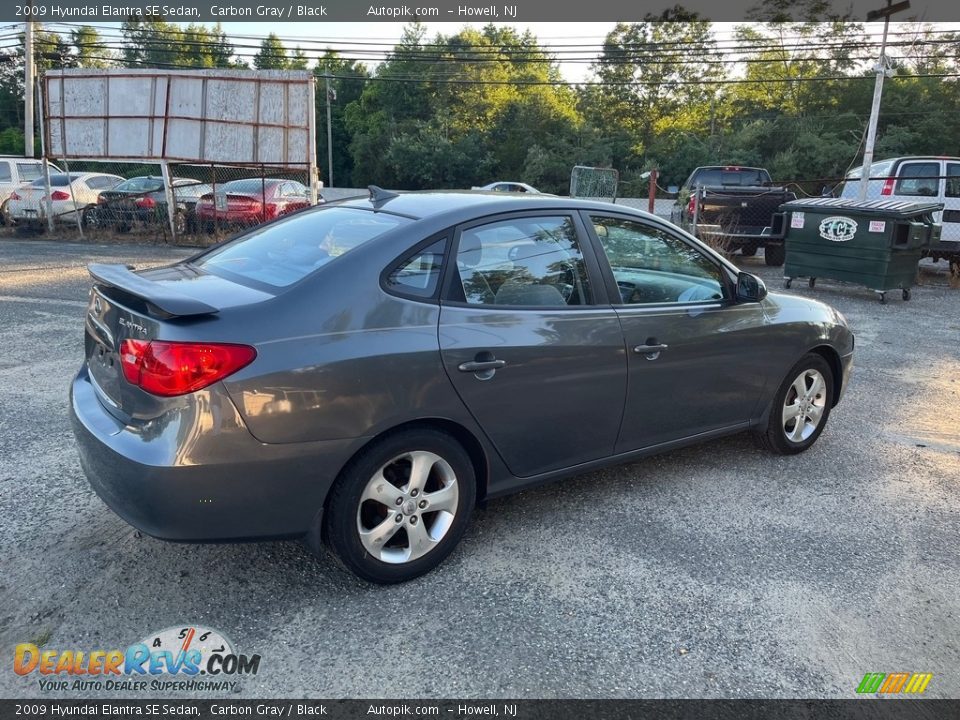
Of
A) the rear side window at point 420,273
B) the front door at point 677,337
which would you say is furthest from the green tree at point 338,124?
the rear side window at point 420,273

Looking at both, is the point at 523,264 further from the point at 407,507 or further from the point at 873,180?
the point at 873,180

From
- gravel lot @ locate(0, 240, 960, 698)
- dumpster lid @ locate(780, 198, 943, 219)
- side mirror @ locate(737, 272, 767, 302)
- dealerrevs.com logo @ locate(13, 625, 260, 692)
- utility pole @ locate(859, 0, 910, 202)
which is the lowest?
dealerrevs.com logo @ locate(13, 625, 260, 692)

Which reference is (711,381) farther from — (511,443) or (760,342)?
(511,443)

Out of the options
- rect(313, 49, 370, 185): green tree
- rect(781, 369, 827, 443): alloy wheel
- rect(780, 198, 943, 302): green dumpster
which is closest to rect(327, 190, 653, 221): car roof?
rect(781, 369, 827, 443): alloy wheel

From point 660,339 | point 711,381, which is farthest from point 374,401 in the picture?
point 711,381

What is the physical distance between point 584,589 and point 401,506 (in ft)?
2.73

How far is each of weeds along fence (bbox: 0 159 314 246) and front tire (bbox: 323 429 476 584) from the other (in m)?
13.7

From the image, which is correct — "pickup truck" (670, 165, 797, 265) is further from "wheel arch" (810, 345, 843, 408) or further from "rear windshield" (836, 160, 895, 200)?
"wheel arch" (810, 345, 843, 408)

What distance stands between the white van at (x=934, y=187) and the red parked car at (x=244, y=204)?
1189 cm

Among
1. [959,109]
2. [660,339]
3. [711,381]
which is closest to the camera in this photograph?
[660,339]

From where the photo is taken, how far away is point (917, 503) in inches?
155

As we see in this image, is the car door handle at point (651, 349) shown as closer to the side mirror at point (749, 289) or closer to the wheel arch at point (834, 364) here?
the side mirror at point (749, 289)

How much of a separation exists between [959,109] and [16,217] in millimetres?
40984

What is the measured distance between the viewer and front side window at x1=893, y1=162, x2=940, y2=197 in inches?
543
